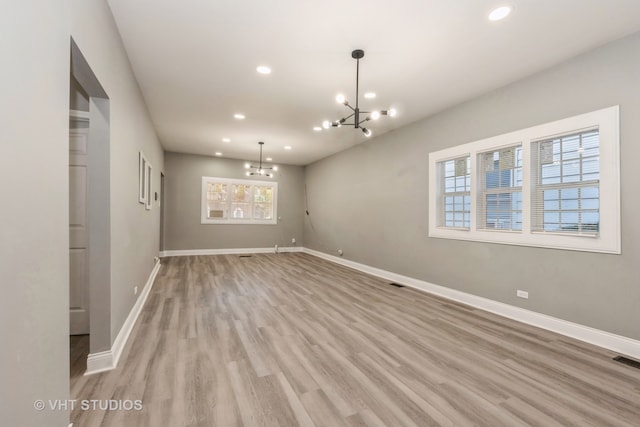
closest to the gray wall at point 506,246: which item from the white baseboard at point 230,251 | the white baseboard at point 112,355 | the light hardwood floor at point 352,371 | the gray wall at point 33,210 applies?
the light hardwood floor at point 352,371

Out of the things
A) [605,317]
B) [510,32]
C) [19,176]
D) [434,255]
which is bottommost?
[605,317]

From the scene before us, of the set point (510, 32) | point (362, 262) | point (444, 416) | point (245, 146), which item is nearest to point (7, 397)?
point (444, 416)

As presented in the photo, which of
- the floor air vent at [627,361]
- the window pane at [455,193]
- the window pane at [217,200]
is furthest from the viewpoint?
the window pane at [217,200]

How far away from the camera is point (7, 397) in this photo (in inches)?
38.0

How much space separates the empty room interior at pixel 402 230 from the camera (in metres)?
1.35

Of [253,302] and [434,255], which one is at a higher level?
[434,255]

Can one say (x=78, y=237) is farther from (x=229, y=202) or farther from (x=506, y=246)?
(x=229, y=202)

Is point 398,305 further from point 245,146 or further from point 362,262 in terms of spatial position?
point 245,146

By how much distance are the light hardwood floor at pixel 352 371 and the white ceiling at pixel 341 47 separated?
294 cm

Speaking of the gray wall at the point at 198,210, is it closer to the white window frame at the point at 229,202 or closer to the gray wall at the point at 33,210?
the white window frame at the point at 229,202

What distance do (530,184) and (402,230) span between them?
220 cm

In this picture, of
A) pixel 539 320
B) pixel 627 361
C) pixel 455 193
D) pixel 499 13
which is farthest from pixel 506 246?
pixel 499 13

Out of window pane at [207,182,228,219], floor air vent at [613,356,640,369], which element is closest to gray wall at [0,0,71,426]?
floor air vent at [613,356,640,369]

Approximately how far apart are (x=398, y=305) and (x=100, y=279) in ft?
11.1
